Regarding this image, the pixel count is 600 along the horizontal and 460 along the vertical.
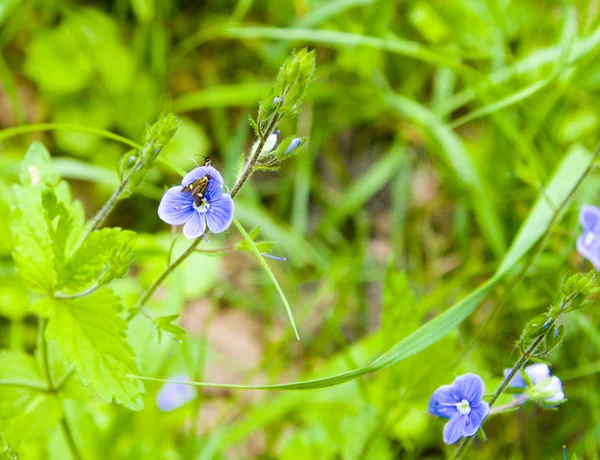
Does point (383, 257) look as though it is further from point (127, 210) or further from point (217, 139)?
point (127, 210)

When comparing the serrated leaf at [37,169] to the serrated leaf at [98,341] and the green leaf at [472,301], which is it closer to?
the serrated leaf at [98,341]

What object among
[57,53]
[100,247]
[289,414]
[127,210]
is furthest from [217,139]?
[100,247]

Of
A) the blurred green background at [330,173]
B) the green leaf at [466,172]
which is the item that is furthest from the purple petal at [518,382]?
the green leaf at [466,172]

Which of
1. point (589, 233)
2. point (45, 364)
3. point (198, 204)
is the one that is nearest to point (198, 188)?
point (198, 204)

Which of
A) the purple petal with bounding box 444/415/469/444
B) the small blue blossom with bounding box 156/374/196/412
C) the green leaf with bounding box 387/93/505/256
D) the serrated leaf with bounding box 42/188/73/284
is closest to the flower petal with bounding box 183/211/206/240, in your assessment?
the serrated leaf with bounding box 42/188/73/284

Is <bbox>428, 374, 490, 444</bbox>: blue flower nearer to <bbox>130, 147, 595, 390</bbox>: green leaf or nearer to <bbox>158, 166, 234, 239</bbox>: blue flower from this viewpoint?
<bbox>130, 147, 595, 390</bbox>: green leaf

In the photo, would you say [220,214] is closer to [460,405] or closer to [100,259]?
[100,259]

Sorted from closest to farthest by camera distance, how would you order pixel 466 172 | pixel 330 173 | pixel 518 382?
pixel 518 382
pixel 466 172
pixel 330 173
